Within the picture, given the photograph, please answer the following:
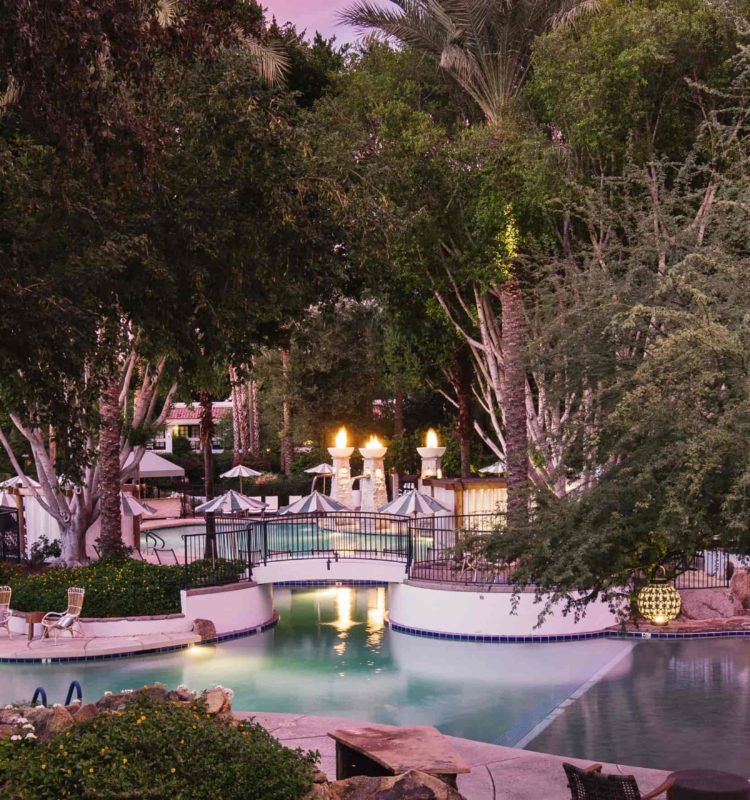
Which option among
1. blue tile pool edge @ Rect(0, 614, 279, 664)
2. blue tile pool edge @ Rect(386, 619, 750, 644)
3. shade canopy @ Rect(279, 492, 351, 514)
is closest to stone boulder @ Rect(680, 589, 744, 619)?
blue tile pool edge @ Rect(386, 619, 750, 644)

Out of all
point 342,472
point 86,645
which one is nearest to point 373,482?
point 342,472

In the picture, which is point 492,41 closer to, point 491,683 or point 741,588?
point 741,588

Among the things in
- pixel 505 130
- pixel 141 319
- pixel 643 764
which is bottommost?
pixel 643 764

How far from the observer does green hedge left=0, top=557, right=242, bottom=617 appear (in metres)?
21.0

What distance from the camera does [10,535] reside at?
94.7ft

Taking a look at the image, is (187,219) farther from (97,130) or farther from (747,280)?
(747,280)

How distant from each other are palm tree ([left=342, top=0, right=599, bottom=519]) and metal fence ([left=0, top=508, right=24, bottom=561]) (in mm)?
12692

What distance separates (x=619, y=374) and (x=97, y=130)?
5.81 m

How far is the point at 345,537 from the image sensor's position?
2961 cm

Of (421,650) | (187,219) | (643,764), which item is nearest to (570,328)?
(187,219)

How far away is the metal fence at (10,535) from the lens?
2797 cm

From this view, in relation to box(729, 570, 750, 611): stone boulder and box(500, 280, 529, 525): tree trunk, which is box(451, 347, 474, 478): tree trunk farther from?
box(729, 570, 750, 611): stone boulder

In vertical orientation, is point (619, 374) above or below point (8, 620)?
above

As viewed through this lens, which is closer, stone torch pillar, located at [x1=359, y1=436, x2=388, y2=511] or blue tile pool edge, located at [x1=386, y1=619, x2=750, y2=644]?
blue tile pool edge, located at [x1=386, y1=619, x2=750, y2=644]
